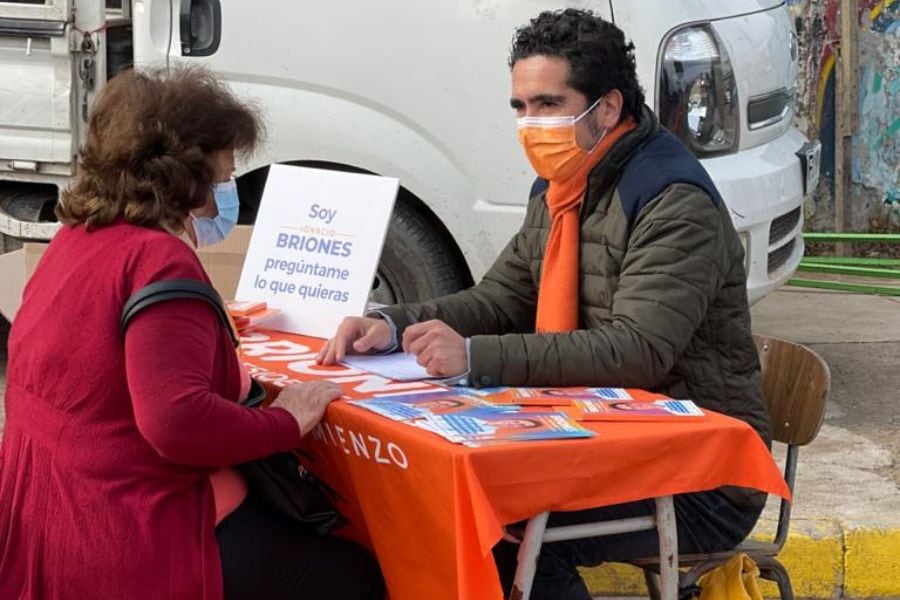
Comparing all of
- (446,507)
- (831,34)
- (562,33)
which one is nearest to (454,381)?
(446,507)

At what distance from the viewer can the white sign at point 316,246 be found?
10.9ft

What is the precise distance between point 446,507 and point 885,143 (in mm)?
7058

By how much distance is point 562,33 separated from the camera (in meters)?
3.17

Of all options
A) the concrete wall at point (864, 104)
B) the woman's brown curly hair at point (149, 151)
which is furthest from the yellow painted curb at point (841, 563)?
the concrete wall at point (864, 104)

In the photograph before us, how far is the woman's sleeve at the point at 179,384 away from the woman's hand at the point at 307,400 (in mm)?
230

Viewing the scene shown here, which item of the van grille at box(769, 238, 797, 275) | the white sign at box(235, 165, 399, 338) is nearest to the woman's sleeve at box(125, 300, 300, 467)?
the white sign at box(235, 165, 399, 338)

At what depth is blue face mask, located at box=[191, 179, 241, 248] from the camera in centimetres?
296

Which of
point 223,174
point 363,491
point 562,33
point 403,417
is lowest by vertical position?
point 363,491

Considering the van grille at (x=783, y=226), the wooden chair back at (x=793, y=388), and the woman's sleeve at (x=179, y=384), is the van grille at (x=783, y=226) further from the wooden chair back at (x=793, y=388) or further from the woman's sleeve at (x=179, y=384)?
the woman's sleeve at (x=179, y=384)

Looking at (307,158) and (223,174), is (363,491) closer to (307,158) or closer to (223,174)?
(223,174)

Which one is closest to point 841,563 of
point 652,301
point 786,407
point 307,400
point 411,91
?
point 786,407

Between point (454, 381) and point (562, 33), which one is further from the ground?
point (562, 33)

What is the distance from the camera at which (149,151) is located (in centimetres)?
254

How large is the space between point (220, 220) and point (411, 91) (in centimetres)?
203
